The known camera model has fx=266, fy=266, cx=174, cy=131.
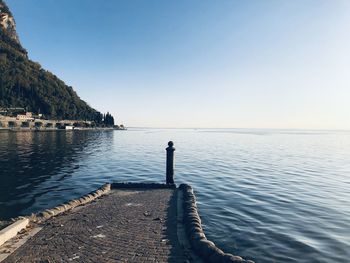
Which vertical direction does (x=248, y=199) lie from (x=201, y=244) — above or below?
below

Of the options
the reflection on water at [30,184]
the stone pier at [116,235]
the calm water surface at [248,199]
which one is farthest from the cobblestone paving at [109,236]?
the reflection on water at [30,184]

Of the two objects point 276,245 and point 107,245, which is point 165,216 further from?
point 276,245

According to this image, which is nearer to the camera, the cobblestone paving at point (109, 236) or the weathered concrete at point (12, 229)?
the cobblestone paving at point (109, 236)

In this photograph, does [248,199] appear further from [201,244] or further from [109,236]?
[109,236]

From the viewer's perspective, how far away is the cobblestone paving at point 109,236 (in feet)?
28.8

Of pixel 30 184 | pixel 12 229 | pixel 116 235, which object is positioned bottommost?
pixel 30 184

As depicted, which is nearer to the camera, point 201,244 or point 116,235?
point 201,244

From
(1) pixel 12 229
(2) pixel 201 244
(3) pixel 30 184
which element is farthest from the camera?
(3) pixel 30 184

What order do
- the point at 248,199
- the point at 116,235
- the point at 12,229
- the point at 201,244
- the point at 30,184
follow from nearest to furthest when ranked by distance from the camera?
the point at 201,244 → the point at 12,229 → the point at 116,235 → the point at 248,199 → the point at 30,184

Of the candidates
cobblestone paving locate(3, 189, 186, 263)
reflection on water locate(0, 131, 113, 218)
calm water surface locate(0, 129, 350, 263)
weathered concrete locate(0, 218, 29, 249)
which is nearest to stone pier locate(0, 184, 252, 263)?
cobblestone paving locate(3, 189, 186, 263)

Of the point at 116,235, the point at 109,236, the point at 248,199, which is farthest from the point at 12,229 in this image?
the point at 248,199

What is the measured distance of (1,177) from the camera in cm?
2636

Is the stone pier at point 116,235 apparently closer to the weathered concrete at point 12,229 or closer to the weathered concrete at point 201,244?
the weathered concrete at point 201,244

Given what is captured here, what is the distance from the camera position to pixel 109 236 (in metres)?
10.5
